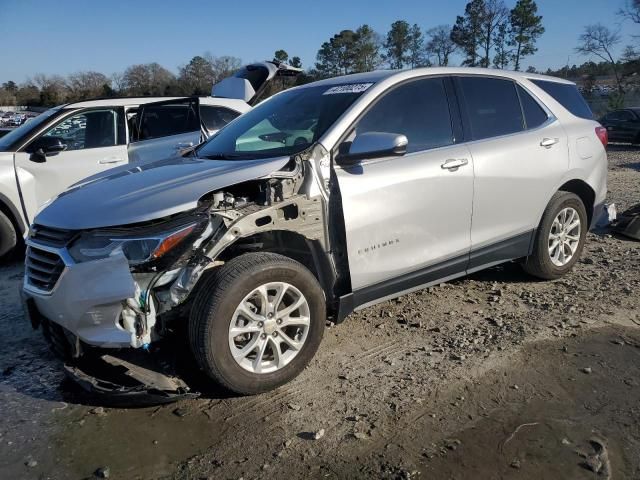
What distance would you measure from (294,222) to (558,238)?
273cm

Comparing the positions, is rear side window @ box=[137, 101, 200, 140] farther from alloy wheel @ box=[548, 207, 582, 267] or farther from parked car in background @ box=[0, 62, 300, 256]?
alloy wheel @ box=[548, 207, 582, 267]

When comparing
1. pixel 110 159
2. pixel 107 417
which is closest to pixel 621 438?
pixel 107 417

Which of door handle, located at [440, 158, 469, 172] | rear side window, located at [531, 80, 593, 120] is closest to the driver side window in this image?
door handle, located at [440, 158, 469, 172]

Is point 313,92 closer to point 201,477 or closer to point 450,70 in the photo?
point 450,70

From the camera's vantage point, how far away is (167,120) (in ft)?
22.6

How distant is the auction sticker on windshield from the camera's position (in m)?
3.69

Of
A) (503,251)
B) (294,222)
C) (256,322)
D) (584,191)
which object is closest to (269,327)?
(256,322)

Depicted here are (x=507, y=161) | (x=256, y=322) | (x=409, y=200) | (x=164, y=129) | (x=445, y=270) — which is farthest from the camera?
(x=164, y=129)

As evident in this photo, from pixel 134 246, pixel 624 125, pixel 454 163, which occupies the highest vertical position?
pixel 454 163

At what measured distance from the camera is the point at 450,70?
4.11 metres

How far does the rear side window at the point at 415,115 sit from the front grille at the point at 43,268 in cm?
200

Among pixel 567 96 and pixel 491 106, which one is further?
pixel 567 96

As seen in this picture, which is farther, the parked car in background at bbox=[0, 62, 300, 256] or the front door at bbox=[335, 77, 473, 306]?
the parked car in background at bbox=[0, 62, 300, 256]

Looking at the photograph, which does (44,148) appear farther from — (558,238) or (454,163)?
(558,238)
